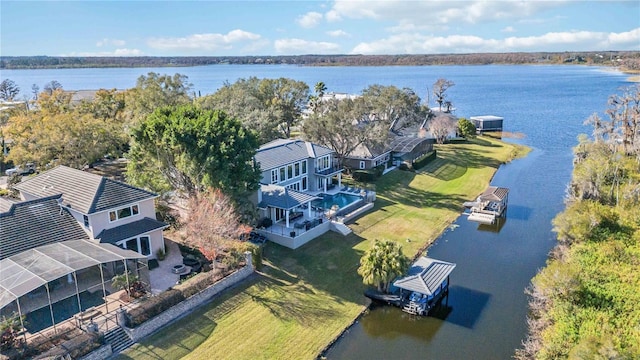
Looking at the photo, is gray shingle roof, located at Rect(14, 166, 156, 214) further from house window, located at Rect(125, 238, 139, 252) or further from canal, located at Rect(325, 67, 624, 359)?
canal, located at Rect(325, 67, 624, 359)

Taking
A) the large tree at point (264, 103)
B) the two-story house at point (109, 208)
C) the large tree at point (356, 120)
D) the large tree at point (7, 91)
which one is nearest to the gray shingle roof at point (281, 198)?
the two-story house at point (109, 208)

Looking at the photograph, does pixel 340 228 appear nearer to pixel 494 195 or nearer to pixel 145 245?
pixel 145 245

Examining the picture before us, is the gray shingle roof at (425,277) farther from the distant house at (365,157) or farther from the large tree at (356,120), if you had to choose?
the distant house at (365,157)

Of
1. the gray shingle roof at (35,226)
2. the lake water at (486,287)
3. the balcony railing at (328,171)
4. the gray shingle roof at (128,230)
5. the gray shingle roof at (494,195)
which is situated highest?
the gray shingle roof at (35,226)

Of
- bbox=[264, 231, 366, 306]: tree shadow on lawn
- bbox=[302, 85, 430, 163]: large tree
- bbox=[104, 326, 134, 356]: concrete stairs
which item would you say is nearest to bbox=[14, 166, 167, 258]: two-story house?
bbox=[104, 326, 134, 356]: concrete stairs

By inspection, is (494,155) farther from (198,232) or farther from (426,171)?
(198,232)
